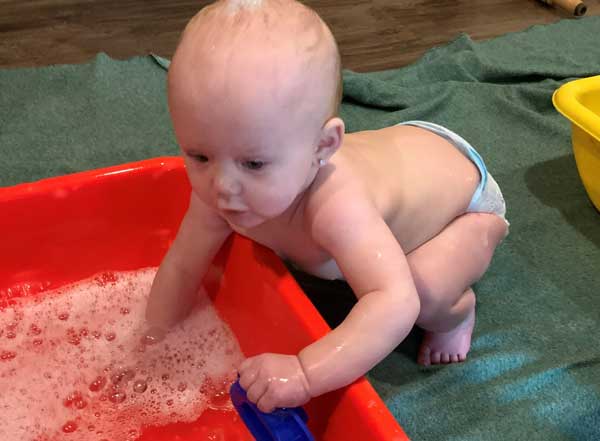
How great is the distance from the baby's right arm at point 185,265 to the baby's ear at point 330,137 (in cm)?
21

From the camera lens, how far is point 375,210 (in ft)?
2.30

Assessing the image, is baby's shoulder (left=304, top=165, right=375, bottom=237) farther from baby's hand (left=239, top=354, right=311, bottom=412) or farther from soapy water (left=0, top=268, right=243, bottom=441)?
soapy water (left=0, top=268, right=243, bottom=441)

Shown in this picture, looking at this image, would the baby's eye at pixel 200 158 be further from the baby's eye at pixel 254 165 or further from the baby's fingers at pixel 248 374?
the baby's fingers at pixel 248 374

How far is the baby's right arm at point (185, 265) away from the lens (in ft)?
2.72

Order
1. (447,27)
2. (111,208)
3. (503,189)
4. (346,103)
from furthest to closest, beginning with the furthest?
1. (447,27)
2. (346,103)
3. (503,189)
4. (111,208)

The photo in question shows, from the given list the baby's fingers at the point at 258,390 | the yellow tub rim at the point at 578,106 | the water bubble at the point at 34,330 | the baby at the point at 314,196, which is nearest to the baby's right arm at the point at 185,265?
the baby at the point at 314,196

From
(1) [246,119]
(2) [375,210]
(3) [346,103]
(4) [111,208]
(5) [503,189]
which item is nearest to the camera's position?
(1) [246,119]

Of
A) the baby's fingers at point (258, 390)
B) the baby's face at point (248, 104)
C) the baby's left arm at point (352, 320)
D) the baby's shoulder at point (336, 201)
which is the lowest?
the baby's fingers at point (258, 390)

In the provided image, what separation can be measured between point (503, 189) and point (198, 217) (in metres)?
0.61

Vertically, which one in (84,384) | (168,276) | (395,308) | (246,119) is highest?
(246,119)

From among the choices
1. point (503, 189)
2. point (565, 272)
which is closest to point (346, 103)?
point (503, 189)

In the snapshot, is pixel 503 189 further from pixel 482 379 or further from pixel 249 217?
pixel 249 217

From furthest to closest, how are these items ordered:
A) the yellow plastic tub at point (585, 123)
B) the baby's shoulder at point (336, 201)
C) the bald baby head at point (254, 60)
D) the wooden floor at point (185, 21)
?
the wooden floor at point (185, 21), the yellow plastic tub at point (585, 123), the baby's shoulder at point (336, 201), the bald baby head at point (254, 60)

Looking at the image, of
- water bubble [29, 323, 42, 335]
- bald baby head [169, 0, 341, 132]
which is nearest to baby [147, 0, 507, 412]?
bald baby head [169, 0, 341, 132]
